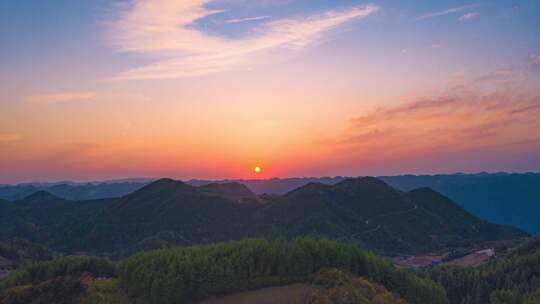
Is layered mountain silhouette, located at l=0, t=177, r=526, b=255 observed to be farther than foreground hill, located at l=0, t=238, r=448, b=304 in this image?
Yes

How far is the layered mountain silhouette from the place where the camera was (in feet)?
414

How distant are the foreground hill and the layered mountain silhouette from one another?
74.1m

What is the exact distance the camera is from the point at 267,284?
34125 millimetres

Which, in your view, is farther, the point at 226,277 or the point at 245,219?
the point at 245,219

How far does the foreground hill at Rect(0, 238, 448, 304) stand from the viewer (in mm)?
32188

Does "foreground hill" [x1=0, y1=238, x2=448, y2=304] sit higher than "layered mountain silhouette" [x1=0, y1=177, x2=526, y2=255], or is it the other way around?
"foreground hill" [x1=0, y1=238, x2=448, y2=304]

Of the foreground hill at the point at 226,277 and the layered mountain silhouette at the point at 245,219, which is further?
the layered mountain silhouette at the point at 245,219

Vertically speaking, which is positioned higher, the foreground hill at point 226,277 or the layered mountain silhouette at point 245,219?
the foreground hill at point 226,277

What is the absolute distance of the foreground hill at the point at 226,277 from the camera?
106ft

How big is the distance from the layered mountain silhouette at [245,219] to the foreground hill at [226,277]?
243 feet

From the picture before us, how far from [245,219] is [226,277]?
105 metres

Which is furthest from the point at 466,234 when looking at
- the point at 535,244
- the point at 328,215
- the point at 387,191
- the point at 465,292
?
the point at 465,292

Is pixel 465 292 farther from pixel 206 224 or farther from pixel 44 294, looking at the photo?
pixel 206 224

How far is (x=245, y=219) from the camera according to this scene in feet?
453
